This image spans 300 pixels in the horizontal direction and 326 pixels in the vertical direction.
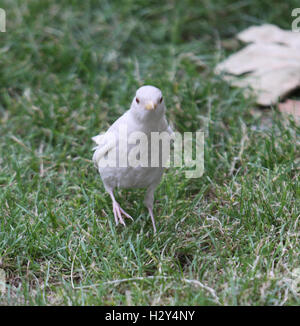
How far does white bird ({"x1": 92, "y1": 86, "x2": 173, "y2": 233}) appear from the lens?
3.31 meters

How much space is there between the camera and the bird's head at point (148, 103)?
3248 millimetres

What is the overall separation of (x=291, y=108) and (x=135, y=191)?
1696 mm

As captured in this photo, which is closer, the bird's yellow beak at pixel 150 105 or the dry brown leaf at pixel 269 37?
the bird's yellow beak at pixel 150 105

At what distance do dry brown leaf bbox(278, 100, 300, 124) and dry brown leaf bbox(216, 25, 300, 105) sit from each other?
8cm

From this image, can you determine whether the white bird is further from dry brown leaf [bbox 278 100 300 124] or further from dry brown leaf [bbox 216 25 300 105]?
dry brown leaf [bbox 216 25 300 105]

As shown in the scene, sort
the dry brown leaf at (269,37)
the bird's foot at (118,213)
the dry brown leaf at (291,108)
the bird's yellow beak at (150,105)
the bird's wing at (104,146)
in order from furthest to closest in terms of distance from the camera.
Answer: the dry brown leaf at (269,37), the dry brown leaf at (291,108), the bird's foot at (118,213), the bird's wing at (104,146), the bird's yellow beak at (150,105)

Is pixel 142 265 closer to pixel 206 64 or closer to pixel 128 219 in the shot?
pixel 128 219

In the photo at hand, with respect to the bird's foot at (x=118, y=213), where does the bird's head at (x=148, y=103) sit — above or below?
above

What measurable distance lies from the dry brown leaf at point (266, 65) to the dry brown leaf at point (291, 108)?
0.08 meters

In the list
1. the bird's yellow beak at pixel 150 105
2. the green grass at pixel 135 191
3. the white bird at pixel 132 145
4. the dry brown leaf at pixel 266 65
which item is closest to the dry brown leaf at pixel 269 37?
the dry brown leaf at pixel 266 65

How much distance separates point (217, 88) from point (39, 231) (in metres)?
2.36

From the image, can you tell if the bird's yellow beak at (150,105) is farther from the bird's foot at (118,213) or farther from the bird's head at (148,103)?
the bird's foot at (118,213)

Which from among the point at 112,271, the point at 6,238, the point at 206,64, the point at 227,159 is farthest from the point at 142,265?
the point at 206,64

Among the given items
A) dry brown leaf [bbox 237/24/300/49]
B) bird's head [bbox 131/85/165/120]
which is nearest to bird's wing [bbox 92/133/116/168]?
bird's head [bbox 131/85/165/120]
